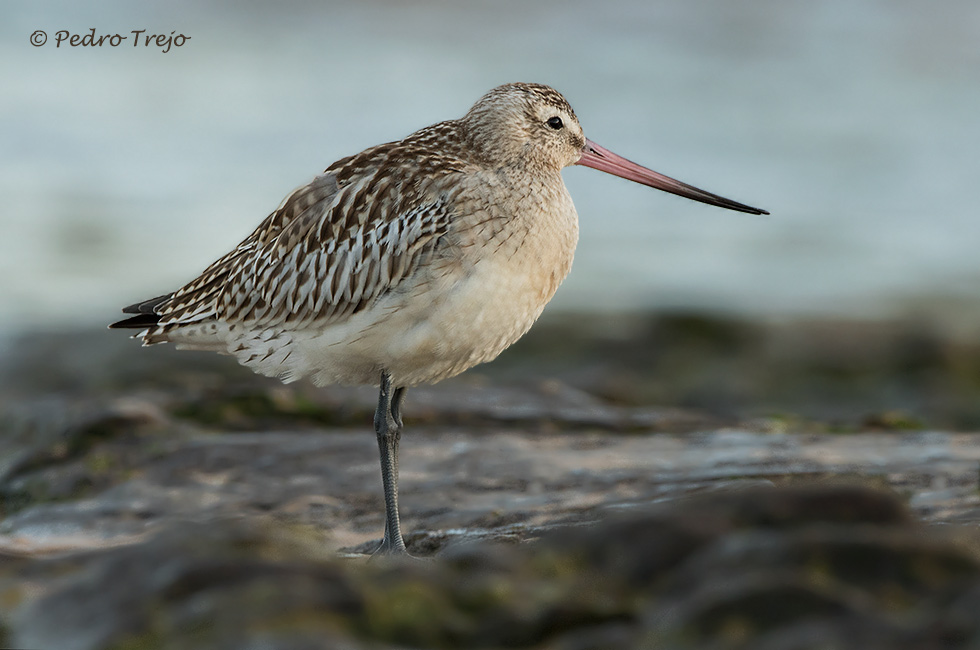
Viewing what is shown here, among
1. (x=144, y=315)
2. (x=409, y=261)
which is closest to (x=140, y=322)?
(x=144, y=315)

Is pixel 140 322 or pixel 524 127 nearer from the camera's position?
pixel 524 127

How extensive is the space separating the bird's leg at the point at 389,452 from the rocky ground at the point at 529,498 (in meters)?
0.16

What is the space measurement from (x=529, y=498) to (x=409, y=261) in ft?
5.48

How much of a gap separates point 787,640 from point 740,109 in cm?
1919

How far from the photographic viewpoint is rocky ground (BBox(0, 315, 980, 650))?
3.63 metres

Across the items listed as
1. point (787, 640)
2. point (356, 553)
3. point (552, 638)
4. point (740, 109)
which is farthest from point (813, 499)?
point (740, 109)

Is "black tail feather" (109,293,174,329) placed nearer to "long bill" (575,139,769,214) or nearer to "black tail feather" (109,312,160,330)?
"black tail feather" (109,312,160,330)

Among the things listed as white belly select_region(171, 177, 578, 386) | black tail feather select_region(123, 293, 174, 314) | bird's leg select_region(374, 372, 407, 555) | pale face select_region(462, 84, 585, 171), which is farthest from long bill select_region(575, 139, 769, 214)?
black tail feather select_region(123, 293, 174, 314)

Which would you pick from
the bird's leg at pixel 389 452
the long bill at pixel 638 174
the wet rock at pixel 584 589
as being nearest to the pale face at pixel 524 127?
the long bill at pixel 638 174

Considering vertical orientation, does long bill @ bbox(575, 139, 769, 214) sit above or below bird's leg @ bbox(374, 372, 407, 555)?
above

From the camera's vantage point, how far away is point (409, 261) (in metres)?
6.02

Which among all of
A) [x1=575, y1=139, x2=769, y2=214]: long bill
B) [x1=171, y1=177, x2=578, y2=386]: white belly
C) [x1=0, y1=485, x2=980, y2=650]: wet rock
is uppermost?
[x1=575, y1=139, x2=769, y2=214]: long bill

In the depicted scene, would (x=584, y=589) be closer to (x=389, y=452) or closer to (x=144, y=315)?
(x=389, y=452)

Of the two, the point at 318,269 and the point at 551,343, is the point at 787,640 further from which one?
the point at 551,343
